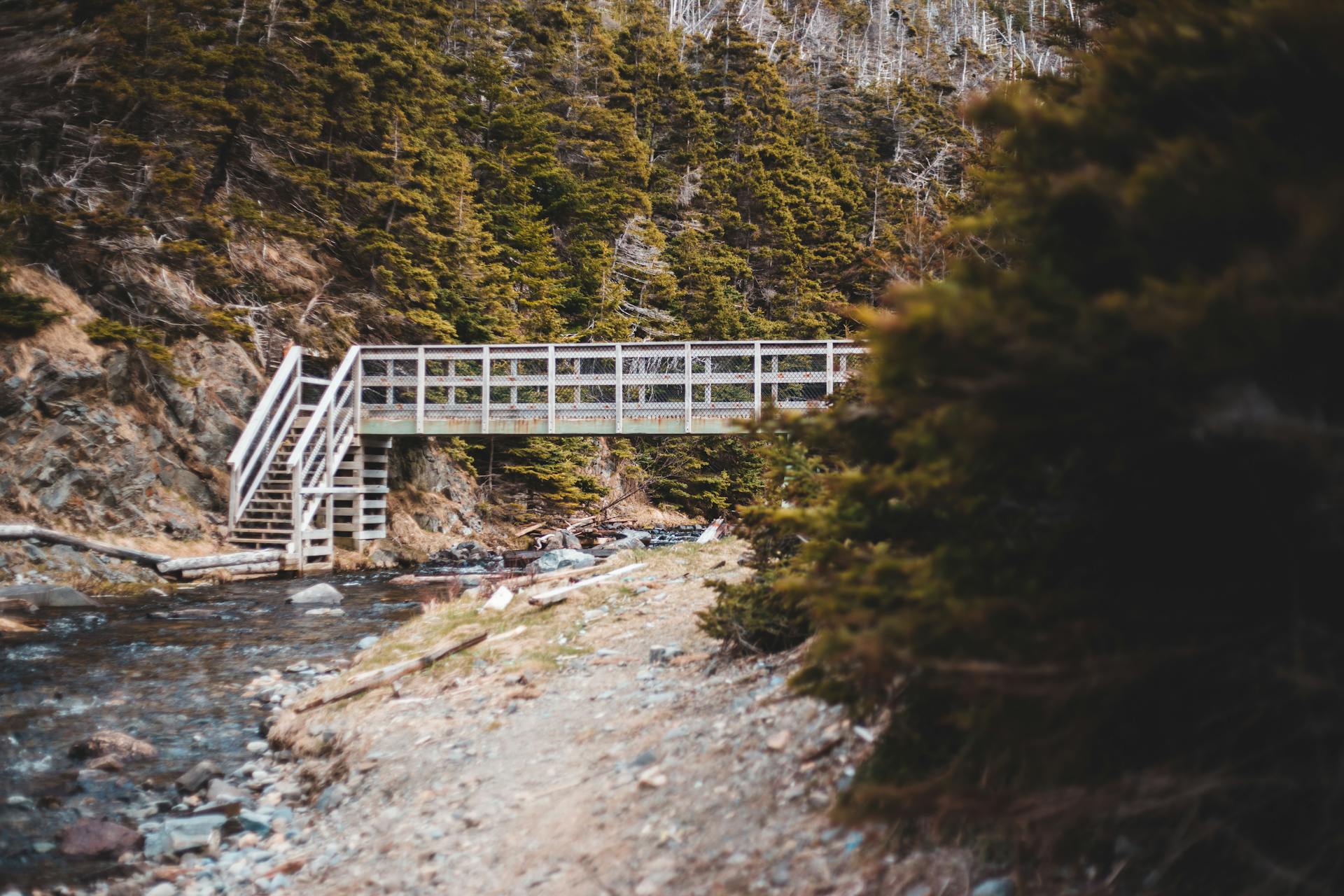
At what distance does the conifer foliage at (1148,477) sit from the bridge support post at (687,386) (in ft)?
48.5

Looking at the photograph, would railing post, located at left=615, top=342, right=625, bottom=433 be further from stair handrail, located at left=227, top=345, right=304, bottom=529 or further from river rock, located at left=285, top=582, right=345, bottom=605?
river rock, located at left=285, top=582, right=345, bottom=605

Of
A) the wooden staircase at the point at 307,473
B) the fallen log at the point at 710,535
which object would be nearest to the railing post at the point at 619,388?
the fallen log at the point at 710,535

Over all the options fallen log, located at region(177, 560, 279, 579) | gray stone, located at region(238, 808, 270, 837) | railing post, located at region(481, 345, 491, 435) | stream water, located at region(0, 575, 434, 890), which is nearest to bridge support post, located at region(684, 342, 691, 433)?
railing post, located at region(481, 345, 491, 435)

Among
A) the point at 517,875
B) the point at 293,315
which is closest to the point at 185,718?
the point at 517,875

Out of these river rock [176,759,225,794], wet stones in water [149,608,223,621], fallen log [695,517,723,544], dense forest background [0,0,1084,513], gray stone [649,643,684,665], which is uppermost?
dense forest background [0,0,1084,513]

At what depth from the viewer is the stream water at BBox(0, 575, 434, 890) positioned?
5.50 meters

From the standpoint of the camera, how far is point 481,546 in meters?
20.2

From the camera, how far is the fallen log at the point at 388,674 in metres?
7.04

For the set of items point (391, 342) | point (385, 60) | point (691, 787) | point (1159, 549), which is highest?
point (385, 60)

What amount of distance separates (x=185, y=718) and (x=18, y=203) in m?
12.3

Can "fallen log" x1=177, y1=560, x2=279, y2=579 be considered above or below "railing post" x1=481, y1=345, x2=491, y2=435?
below

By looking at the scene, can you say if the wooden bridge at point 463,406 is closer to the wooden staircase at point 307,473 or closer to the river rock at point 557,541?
the wooden staircase at point 307,473

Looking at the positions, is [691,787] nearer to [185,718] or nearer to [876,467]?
[876,467]

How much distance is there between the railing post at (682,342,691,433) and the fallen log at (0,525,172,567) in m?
9.66
